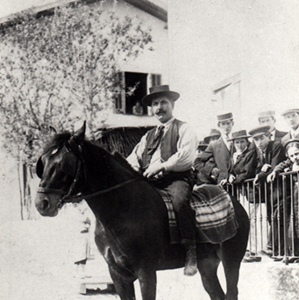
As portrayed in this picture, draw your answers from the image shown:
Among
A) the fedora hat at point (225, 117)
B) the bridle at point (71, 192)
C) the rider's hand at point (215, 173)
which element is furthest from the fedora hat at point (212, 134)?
the bridle at point (71, 192)

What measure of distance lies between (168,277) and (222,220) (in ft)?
2.28

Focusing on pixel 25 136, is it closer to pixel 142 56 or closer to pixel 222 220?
pixel 142 56

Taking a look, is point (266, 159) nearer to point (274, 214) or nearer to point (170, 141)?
point (274, 214)

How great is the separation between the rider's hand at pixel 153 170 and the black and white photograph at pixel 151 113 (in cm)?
41

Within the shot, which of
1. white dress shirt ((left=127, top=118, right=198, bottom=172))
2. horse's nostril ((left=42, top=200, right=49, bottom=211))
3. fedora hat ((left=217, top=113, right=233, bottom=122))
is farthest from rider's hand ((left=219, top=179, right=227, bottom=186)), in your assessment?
horse's nostril ((left=42, top=200, right=49, bottom=211))

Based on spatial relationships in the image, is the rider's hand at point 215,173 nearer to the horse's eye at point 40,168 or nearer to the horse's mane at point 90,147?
the horse's mane at point 90,147

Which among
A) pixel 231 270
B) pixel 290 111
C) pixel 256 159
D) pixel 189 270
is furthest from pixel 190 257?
pixel 290 111

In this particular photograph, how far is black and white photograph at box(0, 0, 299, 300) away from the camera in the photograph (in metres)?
4.03

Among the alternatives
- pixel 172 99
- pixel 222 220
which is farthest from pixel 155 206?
pixel 172 99

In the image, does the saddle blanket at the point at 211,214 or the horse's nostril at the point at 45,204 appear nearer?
the horse's nostril at the point at 45,204

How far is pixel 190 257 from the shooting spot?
335 cm

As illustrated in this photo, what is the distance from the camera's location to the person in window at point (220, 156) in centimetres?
428

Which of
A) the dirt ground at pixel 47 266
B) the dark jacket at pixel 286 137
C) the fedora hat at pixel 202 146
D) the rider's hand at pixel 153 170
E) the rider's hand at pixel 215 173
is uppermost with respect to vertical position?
the dark jacket at pixel 286 137

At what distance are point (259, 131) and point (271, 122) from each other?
12 centimetres
